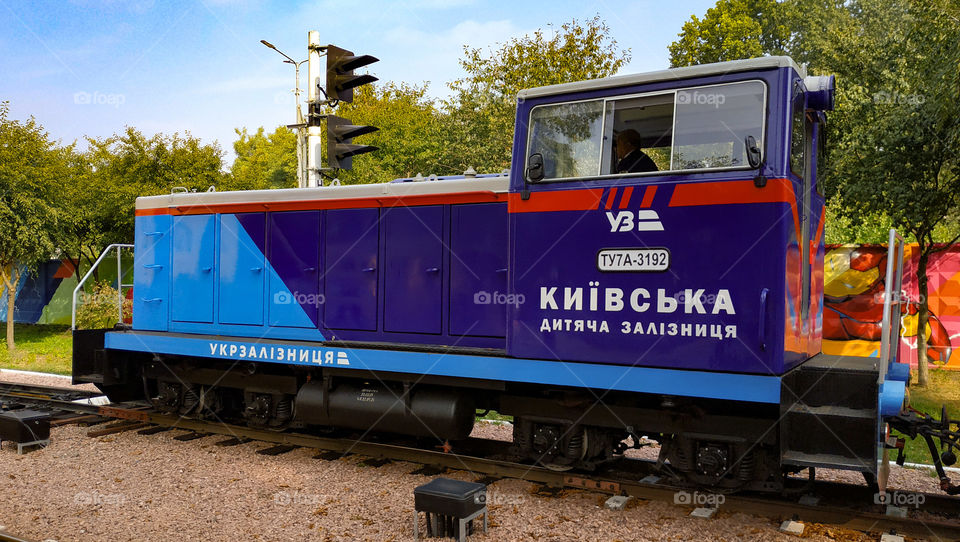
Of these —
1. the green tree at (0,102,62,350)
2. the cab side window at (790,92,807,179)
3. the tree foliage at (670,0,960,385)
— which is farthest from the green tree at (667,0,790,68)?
the cab side window at (790,92,807,179)

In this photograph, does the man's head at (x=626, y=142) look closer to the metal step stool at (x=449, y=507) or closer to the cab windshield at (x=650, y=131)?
the cab windshield at (x=650, y=131)

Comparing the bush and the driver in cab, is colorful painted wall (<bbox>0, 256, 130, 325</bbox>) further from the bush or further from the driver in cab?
the driver in cab

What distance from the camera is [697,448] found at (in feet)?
18.1

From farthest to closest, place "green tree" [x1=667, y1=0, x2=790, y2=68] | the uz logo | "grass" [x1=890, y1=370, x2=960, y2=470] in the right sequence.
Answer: "green tree" [x1=667, y1=0, x2=790, y2=68]
"grass" [x1=890, y1=370, x2=960, y2=470]
the uz logo

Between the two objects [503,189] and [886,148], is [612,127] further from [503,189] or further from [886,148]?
[886,148]

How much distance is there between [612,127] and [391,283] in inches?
108

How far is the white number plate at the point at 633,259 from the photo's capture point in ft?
17.2

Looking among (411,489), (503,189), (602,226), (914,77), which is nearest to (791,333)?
(602,226)

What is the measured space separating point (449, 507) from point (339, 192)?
3.58m

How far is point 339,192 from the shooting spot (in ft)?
23.8

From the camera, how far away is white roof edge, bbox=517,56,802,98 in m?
4.96

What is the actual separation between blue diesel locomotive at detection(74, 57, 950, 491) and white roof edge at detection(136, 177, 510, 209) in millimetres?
23

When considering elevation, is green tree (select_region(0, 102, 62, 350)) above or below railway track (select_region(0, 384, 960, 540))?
above

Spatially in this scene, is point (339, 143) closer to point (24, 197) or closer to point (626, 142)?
point (626, 142)
